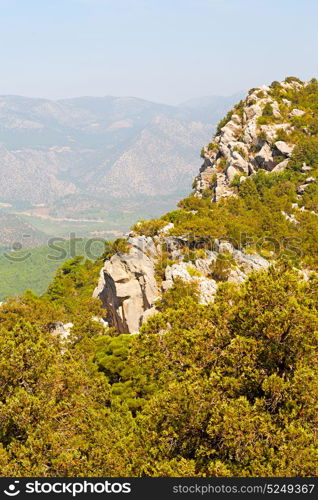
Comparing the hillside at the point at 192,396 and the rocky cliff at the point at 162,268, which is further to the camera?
the rocky cliff at the point at 162,268

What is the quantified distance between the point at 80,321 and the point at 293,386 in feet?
98.9

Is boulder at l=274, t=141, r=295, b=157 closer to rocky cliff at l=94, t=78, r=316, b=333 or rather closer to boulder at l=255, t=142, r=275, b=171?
boulder at l=255, t=142, r=275, b=171

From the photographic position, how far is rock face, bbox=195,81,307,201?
6694 cm

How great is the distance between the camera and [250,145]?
6956 cm

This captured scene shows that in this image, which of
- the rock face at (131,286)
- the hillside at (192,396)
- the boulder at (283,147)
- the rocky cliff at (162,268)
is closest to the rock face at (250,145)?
the boulder at (283,147)

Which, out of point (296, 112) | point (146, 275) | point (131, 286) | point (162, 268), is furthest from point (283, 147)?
point (131, 286)

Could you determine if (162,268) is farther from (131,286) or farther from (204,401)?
(204,401)

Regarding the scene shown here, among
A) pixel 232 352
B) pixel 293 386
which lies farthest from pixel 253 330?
pixel 293 386

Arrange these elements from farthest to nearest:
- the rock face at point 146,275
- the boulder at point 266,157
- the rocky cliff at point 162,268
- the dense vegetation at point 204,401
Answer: the boulder at point 266,157, the rocky cliff at point 162,268, the rock face at point 146,275, the dense vegetation at point 204,401

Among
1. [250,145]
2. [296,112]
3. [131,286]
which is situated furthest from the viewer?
[296,112]

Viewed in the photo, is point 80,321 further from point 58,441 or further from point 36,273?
point 36,273

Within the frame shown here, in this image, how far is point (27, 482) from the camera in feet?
33.8

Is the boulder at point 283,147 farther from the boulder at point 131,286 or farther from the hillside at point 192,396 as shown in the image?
the hillside at point 192,396

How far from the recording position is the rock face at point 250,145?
66938 millimetres
